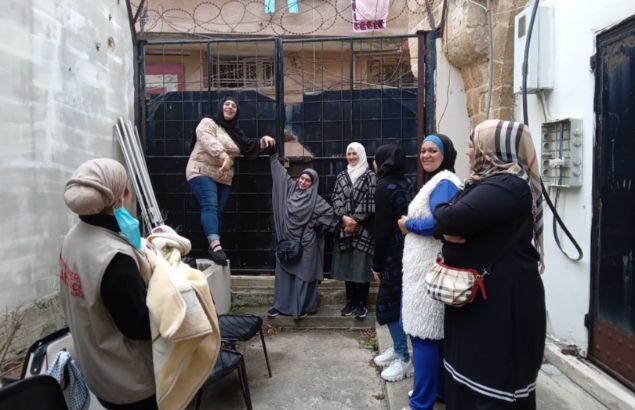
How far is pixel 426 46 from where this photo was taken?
4.80 m

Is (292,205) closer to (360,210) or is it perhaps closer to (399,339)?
(360,210)

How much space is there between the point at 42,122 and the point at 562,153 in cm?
352

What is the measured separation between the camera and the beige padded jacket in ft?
14.8

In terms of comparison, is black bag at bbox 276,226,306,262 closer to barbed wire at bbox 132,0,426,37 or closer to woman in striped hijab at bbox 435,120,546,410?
woman in striped hijab at bbox 435,120,546,410

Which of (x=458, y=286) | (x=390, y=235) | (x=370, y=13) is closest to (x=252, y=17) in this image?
(x=370, y=13)

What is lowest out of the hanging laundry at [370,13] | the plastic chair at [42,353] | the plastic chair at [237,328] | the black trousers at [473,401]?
the plastic chair at [237,328]

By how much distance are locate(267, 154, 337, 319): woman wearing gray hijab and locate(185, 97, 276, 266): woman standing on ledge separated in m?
0.59

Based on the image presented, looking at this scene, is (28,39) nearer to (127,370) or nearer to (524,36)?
(127,370)

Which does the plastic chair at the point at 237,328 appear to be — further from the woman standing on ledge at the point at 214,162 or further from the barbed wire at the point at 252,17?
the barbed wire at the point at 252,17

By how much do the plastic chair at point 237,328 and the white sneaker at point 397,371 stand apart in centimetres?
89

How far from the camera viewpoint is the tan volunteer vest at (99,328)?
167cm

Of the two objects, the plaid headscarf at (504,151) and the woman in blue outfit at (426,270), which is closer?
the plaid headscarf at (504,151)

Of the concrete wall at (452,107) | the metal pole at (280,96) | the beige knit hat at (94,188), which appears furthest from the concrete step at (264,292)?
the beige knit hat at (94,188)

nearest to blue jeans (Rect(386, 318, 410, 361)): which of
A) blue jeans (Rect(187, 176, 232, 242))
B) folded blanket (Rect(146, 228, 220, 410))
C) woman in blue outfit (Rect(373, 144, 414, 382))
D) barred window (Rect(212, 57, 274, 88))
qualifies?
woman in blue outfit (Rect(373, 144, 414, 382))
